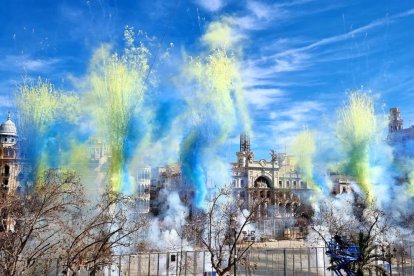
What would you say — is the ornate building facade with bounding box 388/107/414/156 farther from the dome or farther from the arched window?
the dome

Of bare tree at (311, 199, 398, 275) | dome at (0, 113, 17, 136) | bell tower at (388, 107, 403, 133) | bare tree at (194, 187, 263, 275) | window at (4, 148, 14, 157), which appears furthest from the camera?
bell tower at (388, 107, 403, 133)

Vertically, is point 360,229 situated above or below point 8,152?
below

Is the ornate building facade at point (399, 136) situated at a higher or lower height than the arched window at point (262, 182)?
higher

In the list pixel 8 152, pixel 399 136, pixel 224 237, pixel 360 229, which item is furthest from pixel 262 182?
pixel 224 237

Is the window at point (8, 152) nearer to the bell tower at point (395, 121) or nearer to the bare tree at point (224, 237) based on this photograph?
the bare tree at point (224, 237)

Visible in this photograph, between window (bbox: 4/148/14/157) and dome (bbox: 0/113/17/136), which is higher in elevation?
dome (bbox: 0/113/17/136)

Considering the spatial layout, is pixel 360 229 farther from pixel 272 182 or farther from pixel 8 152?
pixel 8 152

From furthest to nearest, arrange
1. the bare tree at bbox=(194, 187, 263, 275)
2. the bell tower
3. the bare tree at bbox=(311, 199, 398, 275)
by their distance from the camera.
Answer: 1. the bell tower
2. the bare tree at bbox=(311, 199, 398, 275)
3. the bare tree at bbox=(194, 187, 263, 275)

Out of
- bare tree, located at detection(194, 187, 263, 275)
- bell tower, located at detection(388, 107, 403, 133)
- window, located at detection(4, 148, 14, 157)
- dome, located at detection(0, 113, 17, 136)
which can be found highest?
bell tower, located at detection(388, 107, 403, 133)

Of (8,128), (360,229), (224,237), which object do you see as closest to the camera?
(224,237)

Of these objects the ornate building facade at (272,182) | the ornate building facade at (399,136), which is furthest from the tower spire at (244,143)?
the ornate building facade at (399,136)

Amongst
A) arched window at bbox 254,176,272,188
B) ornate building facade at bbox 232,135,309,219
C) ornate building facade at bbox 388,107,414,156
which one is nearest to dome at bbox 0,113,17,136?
ornate building facade at bbox 232,135,309,219

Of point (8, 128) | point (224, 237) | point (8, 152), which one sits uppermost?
point (8, 128)

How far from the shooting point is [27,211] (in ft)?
75.5
